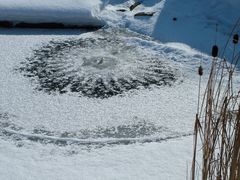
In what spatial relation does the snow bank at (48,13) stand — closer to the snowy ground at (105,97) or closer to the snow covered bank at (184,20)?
the snowy ground at (105,97)

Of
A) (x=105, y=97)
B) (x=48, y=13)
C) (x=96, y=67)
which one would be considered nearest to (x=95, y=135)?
(x=105, y=97)

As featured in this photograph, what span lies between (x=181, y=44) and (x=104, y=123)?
1.23m

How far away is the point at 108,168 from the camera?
7.78 feet

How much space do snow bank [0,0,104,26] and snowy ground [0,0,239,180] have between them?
71 mm

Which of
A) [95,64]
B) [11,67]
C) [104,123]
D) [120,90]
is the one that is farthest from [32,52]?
[104,123]

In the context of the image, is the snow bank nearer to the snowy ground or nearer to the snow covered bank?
the snowy ground

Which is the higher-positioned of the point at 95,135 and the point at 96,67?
the point at 96,67

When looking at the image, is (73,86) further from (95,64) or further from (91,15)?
(91,15)

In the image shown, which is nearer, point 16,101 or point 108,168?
point 108,168

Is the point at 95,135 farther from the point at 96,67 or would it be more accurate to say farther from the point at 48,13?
the point at 48,13

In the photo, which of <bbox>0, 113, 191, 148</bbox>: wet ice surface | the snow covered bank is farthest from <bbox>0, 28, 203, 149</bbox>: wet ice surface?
the snow covered bank

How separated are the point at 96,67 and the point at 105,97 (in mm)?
415

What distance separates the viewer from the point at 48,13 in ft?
13.1

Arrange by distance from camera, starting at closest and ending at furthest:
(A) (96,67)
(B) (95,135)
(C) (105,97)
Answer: (B) (95,135) → (C) (105,97) → (A) (96,67)
